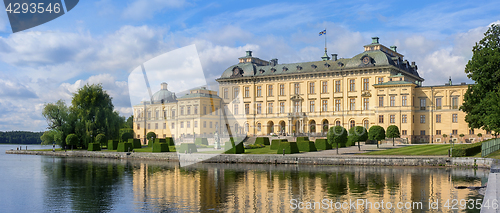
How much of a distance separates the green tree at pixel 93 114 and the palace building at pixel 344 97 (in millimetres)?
21007

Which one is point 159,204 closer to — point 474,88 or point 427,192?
point 427,192

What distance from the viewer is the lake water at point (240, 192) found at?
53.4 feet

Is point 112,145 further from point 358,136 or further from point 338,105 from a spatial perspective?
point 338,105

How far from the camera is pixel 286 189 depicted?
21016mm

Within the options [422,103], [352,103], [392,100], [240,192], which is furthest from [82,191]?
[352,103]

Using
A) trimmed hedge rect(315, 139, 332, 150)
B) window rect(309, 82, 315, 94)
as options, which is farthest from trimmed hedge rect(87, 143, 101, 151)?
window rect(309, 82, 315, 94)

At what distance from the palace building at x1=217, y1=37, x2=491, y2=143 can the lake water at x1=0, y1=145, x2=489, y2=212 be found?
113 feet

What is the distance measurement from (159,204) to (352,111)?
54814 mm

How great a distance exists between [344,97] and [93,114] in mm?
37525

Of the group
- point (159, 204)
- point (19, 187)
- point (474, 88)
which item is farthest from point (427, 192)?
point (474, 88)

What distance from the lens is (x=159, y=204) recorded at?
16906 millimetres

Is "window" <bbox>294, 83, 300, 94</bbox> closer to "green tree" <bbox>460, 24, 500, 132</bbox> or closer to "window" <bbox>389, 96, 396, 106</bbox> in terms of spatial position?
"window" <bbox>389, 96, 396, 106</bbox>

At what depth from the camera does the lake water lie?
16.3 metres

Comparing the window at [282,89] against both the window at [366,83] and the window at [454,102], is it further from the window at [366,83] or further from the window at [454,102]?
the window at [454,102]
